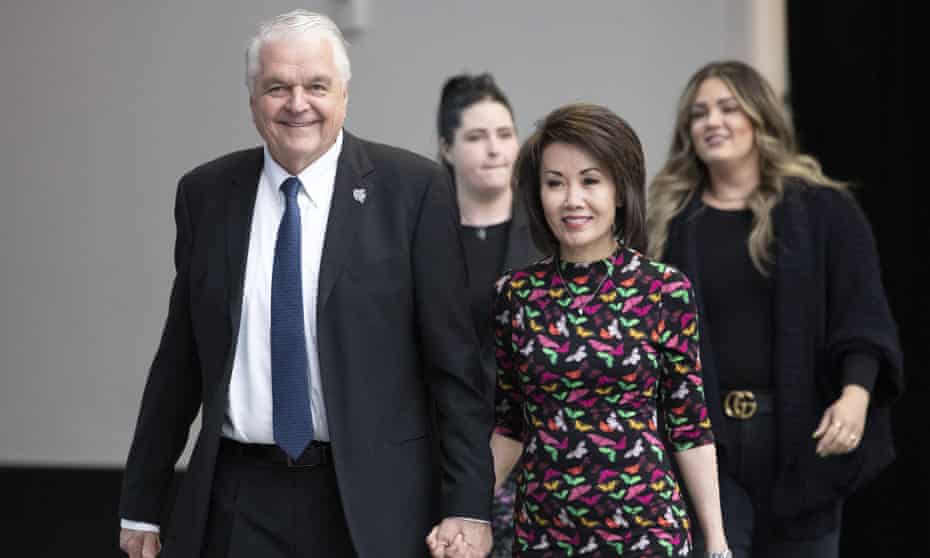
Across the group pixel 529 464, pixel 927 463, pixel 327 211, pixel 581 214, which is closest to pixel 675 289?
pixel 581 214

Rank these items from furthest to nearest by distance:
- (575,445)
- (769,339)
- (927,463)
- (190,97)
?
(190,97) → (927,463) → (769,339) → (575,445)

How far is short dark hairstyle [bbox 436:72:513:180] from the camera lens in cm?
473

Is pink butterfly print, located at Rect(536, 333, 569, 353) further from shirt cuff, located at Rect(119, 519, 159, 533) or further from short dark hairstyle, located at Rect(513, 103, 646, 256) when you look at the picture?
shirt cuff, located at Rect(119, 519, 159, 533)

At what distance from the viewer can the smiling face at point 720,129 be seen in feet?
14.6

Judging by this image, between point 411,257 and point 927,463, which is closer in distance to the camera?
point 411,257

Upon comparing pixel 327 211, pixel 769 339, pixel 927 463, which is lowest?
pixel 927 463

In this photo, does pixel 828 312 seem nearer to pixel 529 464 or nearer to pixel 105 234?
pixel 529 464

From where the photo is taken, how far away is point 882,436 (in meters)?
4.35

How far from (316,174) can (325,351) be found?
1.30ft

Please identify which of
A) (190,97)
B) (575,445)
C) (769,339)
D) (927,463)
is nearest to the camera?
(575,445)

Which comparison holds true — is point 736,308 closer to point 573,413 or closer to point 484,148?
point 484,148

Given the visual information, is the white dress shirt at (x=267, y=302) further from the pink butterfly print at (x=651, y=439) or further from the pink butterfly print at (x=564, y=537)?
the pink butterfly print at (x=651, y=439)

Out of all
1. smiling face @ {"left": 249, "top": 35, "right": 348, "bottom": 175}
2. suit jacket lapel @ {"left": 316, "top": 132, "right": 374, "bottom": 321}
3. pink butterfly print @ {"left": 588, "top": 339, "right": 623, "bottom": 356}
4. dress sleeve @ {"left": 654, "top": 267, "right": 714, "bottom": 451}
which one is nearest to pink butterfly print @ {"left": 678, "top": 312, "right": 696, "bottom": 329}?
dress sleeve @ {"left": 654, "top": 267, "right": 714, "bottom": 451}

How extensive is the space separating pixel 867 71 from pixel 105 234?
359 centimetres
